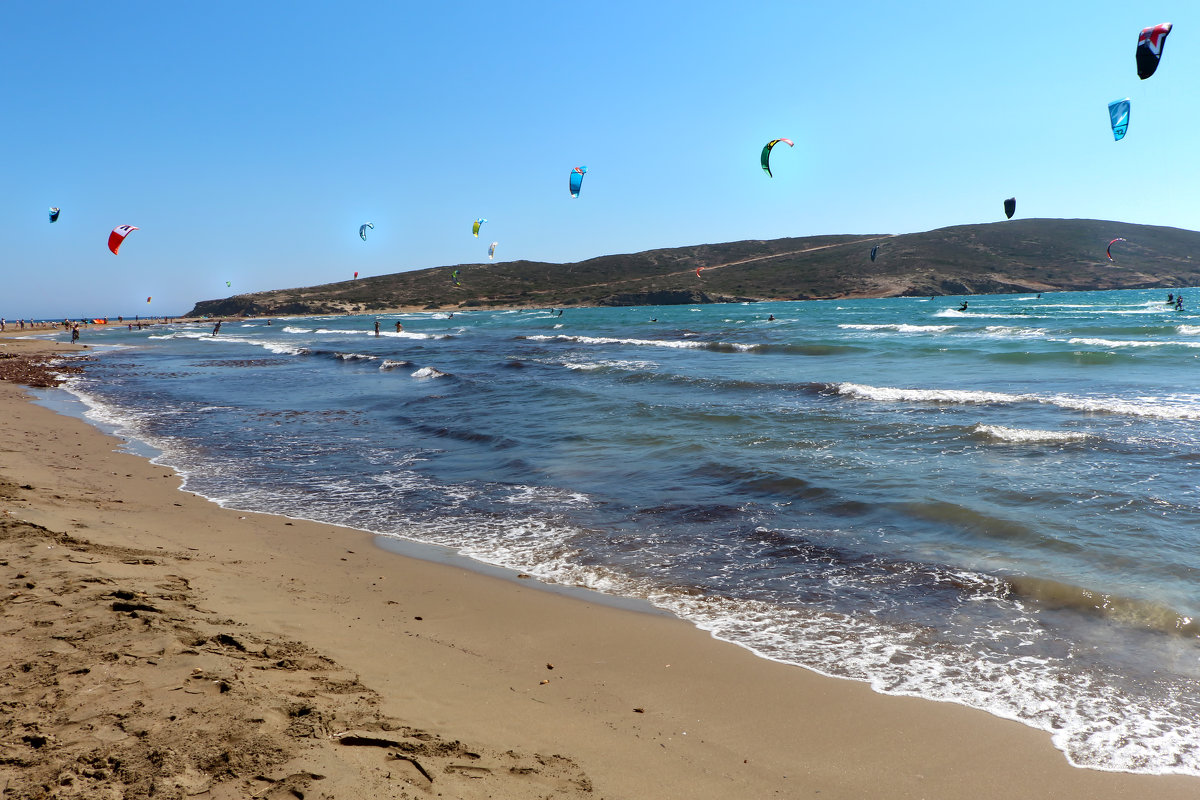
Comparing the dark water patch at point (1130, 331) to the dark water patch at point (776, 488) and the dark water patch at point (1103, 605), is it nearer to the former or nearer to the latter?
the dark water patch at point (776, 488)

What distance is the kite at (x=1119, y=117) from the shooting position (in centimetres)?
1758

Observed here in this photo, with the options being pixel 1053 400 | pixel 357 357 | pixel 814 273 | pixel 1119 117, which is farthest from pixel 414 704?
pixel 814 273

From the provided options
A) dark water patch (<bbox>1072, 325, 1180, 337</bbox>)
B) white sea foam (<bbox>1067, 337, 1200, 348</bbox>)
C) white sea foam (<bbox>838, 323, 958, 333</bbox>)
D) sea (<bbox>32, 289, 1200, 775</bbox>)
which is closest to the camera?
sea (<bbox>32, 289, 1200, 775</bbox>)

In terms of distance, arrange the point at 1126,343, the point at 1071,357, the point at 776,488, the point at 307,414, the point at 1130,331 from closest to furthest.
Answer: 1. the point at 776,488
2. the point at 307,414
3. the point at 1071,357
4. the point at 1126,343
5. the point at 1130,331

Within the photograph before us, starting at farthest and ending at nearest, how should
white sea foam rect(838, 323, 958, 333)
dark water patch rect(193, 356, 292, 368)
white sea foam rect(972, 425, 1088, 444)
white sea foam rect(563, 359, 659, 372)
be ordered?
1. white sea foam rect(838, 323, 958, 333)
2. dark water patch rect(193, 356, 292, 368)
3. white sea foam rect(563, 359, 659, 372)
4. white sea foam rect(972, 425, 1088, 444)

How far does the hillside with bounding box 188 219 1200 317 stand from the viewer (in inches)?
4053

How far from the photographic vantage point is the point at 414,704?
12.3ft

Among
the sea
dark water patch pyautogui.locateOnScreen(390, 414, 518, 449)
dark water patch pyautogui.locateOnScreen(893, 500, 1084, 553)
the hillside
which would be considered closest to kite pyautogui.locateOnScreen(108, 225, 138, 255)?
the sea

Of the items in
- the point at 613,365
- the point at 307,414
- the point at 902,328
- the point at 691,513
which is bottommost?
the point at 691,513

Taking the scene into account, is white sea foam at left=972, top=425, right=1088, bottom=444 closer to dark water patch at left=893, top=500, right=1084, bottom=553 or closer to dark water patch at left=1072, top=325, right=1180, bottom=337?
dark water patch at left=893, top=500, right=1084, bottom=553

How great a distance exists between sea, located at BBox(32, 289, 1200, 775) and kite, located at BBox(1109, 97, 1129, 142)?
20.6 feet

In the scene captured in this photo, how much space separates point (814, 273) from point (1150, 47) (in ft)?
346

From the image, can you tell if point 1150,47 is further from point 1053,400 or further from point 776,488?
point 776,488

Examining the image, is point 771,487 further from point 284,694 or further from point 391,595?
point 284,694
